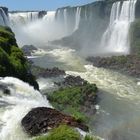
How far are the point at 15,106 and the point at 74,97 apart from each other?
24658mm

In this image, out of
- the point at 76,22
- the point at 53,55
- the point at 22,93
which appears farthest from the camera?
the point at 76,22

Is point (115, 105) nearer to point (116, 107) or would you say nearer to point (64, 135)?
point (116, 107)

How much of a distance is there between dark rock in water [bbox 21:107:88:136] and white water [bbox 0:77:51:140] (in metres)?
0.36

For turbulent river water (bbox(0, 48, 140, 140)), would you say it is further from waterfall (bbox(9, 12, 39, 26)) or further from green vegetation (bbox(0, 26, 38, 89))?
waterfall (bbox(9, 12, 39, 26))

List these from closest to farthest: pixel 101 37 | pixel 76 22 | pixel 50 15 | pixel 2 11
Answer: pixel 101 37 → pixel 2 11 → pixel 76 22 → pixel 50 15

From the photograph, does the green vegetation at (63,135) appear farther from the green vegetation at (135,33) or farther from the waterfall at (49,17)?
the waterfall at (49,17)

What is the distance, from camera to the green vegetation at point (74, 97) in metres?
43.2

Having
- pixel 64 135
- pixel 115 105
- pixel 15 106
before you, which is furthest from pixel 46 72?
pixel 64 135

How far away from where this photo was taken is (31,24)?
129875 mm

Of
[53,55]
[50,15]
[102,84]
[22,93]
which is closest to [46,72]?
[102,84]

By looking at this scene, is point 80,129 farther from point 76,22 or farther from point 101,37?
point 76,22

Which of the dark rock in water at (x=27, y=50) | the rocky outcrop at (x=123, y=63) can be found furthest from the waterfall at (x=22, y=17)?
the rocky outcrop at (x=123, y=63)

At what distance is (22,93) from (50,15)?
10579cm

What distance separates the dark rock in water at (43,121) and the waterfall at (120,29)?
6954 centimetres
